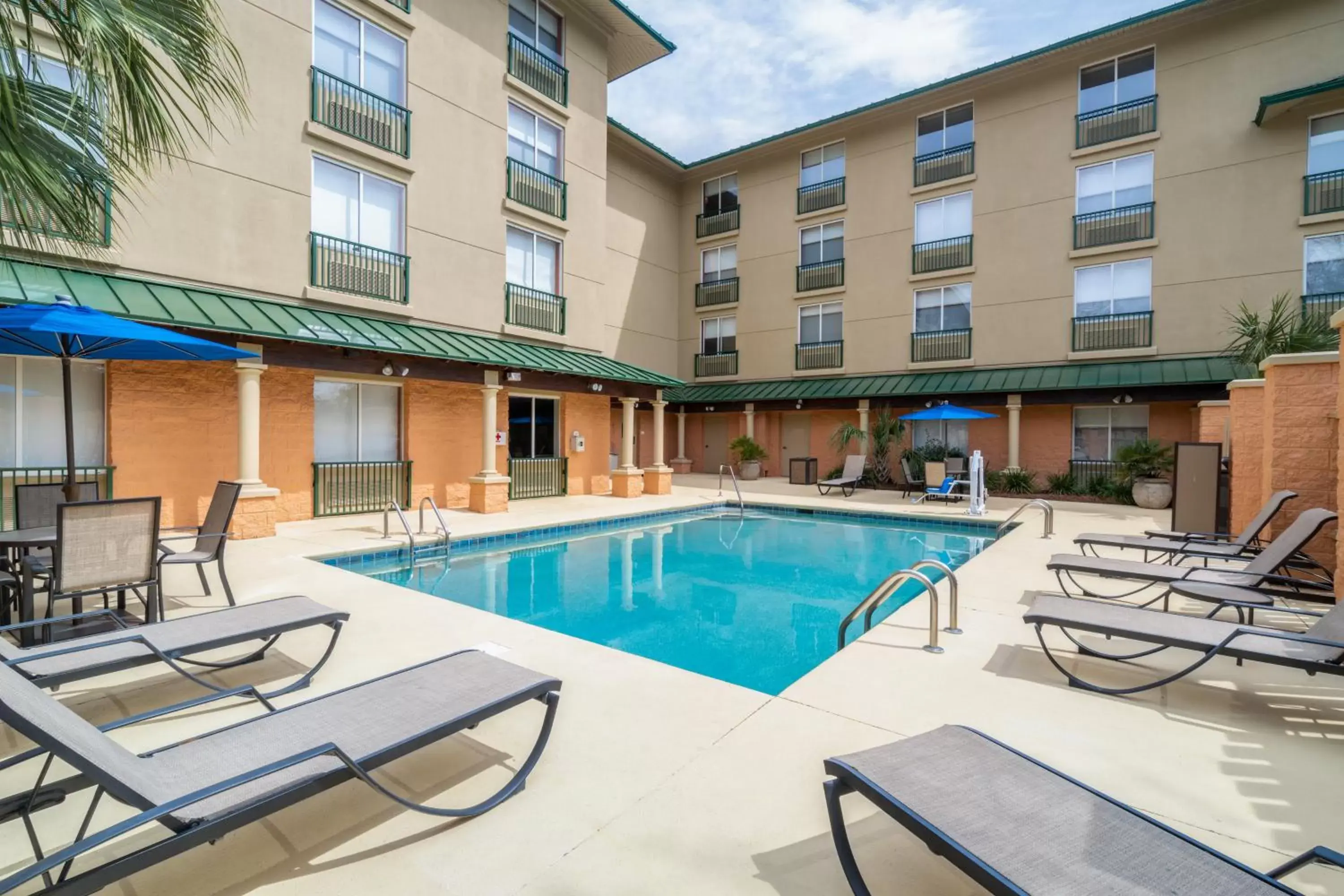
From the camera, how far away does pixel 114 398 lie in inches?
362

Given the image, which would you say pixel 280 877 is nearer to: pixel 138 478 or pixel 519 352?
pixel 138 478

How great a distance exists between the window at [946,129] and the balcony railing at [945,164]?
23cm

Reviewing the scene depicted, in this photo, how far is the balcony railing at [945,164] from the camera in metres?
19.3

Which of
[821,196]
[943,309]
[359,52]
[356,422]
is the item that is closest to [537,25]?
[359,52]

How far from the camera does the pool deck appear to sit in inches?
92.5

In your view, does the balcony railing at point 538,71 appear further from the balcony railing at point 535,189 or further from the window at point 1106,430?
the window at point 1106,430

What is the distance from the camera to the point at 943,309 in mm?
19797

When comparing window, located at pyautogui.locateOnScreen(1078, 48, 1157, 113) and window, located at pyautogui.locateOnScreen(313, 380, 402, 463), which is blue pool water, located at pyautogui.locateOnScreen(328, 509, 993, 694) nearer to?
window, located at pyautogui.locateOnScreen(313, 380, 402, 463)

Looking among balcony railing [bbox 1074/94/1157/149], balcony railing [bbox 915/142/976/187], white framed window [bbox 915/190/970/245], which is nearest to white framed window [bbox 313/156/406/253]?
white framed window [bbox 915/190/970/245]

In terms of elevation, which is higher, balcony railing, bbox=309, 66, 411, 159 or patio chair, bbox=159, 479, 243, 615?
balcony railing, bbox=309, 66, 411, 159

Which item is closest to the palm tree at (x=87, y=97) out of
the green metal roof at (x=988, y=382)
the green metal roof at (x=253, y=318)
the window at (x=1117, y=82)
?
the green metal roof at (x=253, y=318)

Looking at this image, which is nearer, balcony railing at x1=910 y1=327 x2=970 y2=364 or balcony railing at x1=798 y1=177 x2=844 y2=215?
balcony railing at x1=910 y1=327 x2=970 y2=364

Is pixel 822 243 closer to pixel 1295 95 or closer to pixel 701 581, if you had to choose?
pixel 1295 95

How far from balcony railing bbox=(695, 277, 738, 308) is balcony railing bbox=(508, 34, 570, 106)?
9.64m
